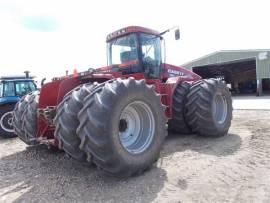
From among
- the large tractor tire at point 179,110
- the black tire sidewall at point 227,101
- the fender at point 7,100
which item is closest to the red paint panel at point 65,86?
the large tractor tire at point 179,110

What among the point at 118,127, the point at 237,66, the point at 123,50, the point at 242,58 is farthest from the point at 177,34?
the point at 237,66

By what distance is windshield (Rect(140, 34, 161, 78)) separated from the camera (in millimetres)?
6707

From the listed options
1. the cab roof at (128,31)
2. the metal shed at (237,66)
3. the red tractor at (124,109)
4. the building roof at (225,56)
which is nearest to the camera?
the red tractor at (124,109)

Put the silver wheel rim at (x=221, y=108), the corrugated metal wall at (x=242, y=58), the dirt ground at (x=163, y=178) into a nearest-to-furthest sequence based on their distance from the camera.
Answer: the dirt ground at (x=163, y=178) < the silver wheel rim at (x=221, y=108) < the corrugated metal wall at (x=242, y=58)

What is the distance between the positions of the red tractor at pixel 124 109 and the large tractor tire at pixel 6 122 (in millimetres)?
4119

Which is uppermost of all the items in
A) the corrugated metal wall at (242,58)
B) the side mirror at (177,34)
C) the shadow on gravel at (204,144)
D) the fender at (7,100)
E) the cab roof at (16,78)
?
the corrugated metal wall at (242,58)

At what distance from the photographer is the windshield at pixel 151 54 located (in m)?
6.71

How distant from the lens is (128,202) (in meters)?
3.63

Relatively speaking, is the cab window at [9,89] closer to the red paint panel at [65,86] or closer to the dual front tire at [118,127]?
the red paint panel at [65,86]

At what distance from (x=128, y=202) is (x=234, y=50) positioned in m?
23.6

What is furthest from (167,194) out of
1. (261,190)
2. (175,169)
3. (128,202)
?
(261,190)

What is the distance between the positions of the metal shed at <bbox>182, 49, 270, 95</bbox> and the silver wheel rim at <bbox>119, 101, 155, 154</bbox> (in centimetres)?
2129

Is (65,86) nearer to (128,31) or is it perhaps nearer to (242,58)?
(128,31)

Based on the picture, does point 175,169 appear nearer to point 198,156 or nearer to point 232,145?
point 198,156
